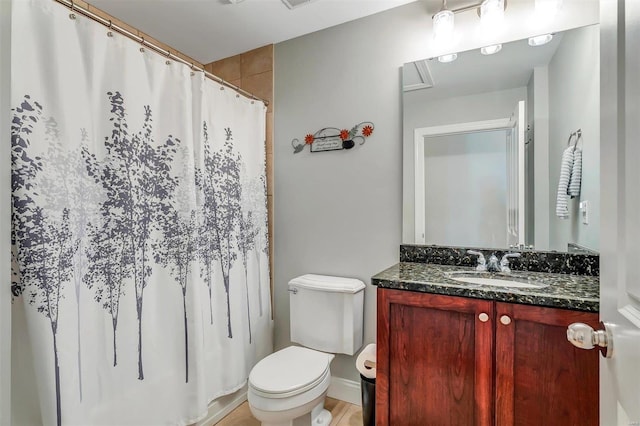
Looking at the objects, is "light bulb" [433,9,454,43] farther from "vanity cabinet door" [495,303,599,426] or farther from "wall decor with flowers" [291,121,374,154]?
"vanity cabinet door" [495,303,599,426]

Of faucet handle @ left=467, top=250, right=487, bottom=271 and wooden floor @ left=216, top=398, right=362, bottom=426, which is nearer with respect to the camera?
faucet handle @ left=467, top=250, right=487, bottom=271

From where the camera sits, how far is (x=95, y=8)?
1873 millimetres

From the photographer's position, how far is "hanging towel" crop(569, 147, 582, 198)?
147 centimetres

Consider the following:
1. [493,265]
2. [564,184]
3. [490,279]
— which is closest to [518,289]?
[490,279]

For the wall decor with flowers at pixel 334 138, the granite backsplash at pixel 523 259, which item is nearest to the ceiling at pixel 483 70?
the wall decor with flowers at pixel 334 138

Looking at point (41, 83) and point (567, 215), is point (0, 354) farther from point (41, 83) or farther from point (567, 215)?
point (567, 215)

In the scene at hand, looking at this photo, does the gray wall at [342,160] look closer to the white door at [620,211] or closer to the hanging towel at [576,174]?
the hanging towel at [576,174]

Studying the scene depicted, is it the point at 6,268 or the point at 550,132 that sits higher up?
the point at 550,132

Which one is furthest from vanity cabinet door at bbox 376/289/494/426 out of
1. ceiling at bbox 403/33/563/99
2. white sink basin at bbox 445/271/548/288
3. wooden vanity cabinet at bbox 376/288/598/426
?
ceiling at bbox 403/33/563/99

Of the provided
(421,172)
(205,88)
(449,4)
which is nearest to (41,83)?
(205,88)

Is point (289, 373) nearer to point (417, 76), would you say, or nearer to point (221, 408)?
point (221, 408)

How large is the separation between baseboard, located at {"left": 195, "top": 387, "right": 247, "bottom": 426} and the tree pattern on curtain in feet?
1.26

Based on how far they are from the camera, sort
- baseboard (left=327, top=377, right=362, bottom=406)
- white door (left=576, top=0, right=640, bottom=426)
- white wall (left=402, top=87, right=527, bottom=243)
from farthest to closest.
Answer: baseboard (left=327, top=377, right=362, bottom=406), white wall (left=402, top=87, right=527, bottom=243), white door (left=576, top=0, right=640, bottom=426)

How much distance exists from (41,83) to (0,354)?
1064 millimetres
